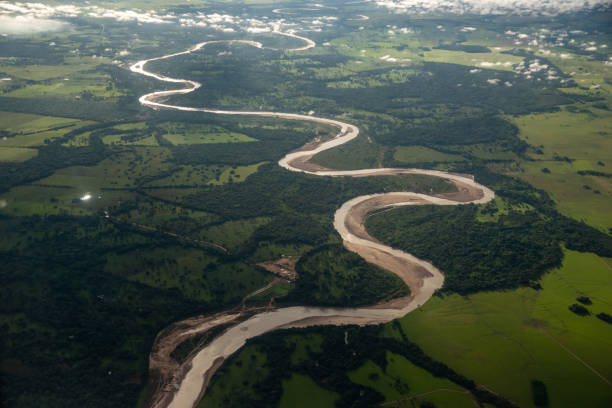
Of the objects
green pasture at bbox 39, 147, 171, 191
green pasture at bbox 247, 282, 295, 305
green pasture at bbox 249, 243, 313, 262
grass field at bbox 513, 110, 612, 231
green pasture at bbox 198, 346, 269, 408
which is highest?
grass field at bbox 513, 110, 612, 231

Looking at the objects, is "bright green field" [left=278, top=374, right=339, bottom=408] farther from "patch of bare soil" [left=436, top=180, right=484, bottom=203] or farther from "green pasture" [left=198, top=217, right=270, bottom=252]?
"patch of bare soil" [left=436, top=180, right=484, bottom=203]

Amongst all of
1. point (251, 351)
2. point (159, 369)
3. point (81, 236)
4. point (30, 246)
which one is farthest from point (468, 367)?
point (30, 246)

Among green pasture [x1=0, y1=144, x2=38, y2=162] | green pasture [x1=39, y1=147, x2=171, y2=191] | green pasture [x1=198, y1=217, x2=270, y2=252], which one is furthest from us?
green pasture [x1=0, y1=144, x2=38, y2=162]

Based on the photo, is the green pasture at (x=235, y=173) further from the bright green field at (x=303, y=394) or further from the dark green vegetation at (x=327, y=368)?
the bright green field at (x=303, y=394)

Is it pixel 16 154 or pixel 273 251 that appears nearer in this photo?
pixel 273 251

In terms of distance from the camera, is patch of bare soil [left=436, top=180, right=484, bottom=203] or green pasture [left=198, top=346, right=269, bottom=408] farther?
patch of bare soil [left=436, top=180, right=484, bottom=203]

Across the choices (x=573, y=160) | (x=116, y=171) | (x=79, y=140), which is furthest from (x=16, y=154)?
(x=573, y=160)

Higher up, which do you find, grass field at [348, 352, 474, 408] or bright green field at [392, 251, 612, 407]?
bright green field at [392, 251, 612, 407]

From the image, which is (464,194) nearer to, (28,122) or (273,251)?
(273,251)

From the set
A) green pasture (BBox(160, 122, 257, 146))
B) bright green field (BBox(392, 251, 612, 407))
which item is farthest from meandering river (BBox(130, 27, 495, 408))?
green pasture (BBox(160, 122, 257, 146))
